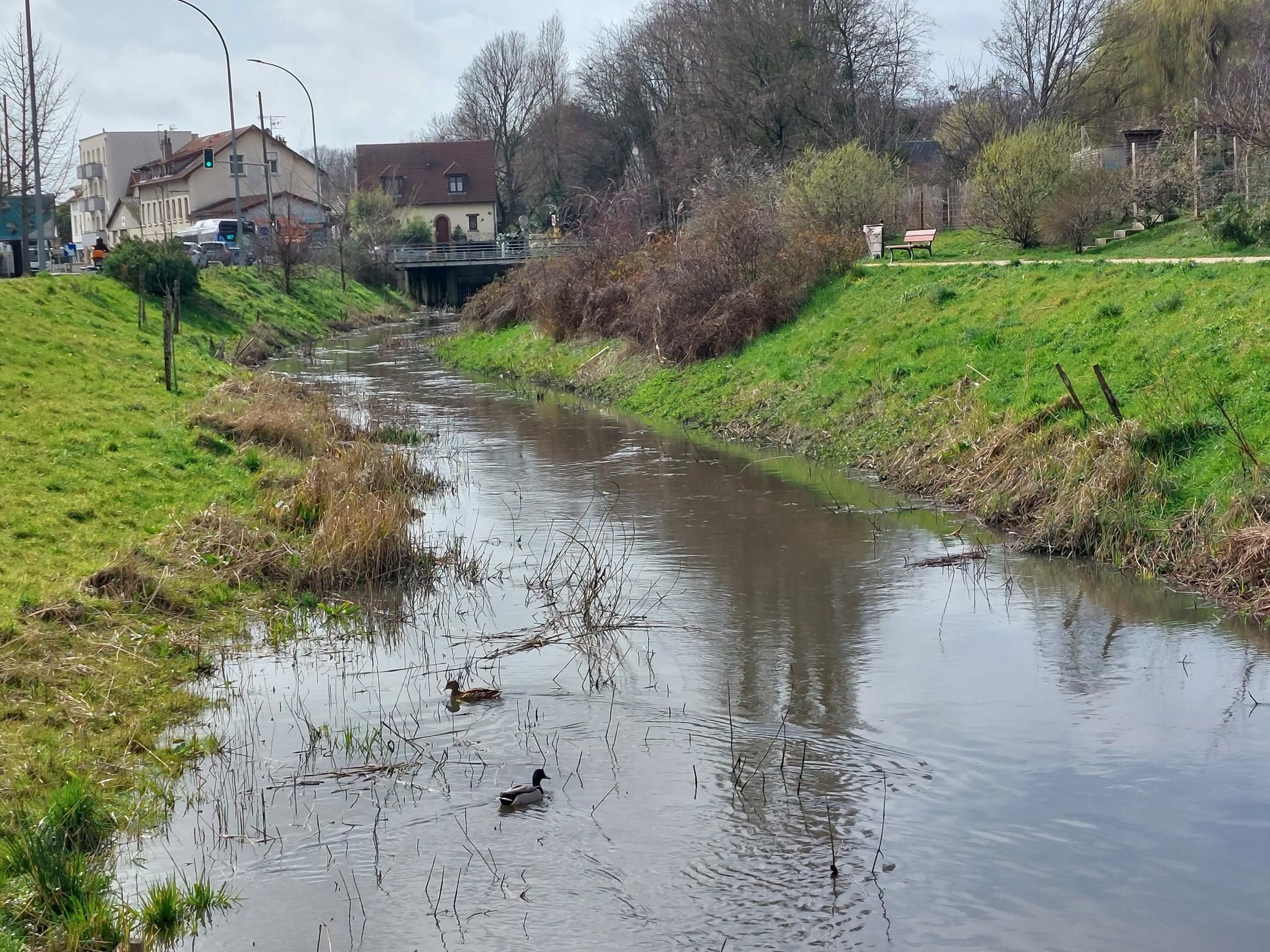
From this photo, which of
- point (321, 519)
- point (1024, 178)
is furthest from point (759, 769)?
point (1024, 178)

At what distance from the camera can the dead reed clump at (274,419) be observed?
67.5 ft

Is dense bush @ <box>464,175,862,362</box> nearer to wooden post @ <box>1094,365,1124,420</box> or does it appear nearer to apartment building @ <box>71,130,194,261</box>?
wooden post @ <box>1094,365,1124,420</box>

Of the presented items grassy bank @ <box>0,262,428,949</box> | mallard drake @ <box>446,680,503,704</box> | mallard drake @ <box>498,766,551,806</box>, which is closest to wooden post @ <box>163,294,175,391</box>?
grassy bank @ <box>0,262,428,949</box>

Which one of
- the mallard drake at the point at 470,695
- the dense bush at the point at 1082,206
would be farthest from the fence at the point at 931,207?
the mallard drake at the point at 470,695

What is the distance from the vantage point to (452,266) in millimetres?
70875

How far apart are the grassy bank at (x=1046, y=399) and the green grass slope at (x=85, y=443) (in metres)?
9.73

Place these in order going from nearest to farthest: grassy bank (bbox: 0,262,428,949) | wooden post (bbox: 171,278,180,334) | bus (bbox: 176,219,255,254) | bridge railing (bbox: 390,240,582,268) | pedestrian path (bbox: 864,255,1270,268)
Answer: grassy bank (bbox: 0,262,428,949), pedestrian path (bbox: 864,255,1270,268), wooden post (bbox: 171,278,180,334), bus (bbox: 176,219,255,254), bridge railing (bbox: 390,240,582,268)

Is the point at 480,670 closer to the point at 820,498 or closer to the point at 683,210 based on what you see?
the point at 820,498

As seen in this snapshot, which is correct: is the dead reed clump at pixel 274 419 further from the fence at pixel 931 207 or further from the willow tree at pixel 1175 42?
the willow tree at pixel 1175 42

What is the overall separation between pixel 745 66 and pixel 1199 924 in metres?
47.2

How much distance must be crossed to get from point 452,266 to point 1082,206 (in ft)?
149

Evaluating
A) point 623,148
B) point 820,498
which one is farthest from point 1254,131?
point 623,148

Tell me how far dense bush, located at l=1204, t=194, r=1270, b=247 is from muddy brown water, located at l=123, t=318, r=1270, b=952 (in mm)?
13943

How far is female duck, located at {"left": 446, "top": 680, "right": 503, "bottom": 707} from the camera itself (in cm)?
1051
